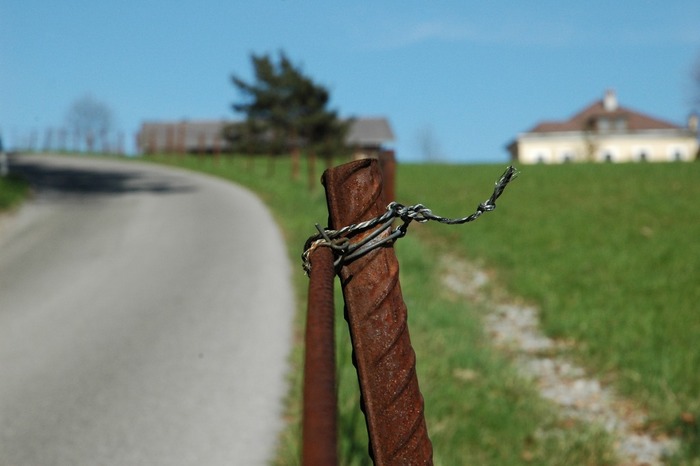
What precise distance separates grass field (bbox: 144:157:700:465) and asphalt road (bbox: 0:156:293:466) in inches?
15.0

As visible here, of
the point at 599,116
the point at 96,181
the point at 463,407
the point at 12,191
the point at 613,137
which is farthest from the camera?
the point at 599,116

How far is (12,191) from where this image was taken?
20.1 meters

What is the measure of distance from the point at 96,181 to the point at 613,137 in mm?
71207

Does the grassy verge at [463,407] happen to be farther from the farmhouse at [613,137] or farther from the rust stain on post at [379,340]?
the farmhouse at [613,137]

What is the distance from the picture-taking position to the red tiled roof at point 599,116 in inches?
3558

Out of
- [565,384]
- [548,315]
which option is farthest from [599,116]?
[565,384]

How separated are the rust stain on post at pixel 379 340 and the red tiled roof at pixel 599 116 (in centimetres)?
9006

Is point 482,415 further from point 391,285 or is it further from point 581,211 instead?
point 581,211

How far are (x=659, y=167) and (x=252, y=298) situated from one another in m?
29.1

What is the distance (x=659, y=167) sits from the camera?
35.3m

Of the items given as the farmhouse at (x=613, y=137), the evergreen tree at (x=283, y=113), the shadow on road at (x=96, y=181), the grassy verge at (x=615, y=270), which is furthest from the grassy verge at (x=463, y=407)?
the farmhouse at (x=613, y=137)

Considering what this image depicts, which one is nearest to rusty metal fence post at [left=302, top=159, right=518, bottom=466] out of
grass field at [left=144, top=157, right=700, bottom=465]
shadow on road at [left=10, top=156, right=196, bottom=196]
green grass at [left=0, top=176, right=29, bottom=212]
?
grass field at [left=144, top=157, right=700, bottom=465]

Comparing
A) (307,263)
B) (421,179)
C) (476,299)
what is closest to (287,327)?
(476,299)

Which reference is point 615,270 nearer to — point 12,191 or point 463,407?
point 463,407
